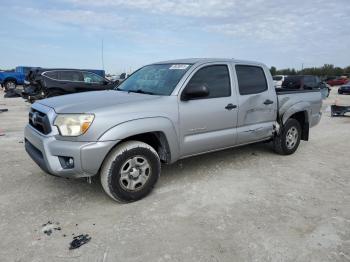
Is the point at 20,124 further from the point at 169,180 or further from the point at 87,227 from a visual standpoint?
the point at 87,227

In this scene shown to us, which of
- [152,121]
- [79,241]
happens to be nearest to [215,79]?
[152,121]

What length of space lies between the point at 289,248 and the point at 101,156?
2116mm

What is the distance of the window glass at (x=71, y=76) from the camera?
42.5ft

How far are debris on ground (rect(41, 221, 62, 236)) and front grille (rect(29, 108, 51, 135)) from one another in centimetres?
101

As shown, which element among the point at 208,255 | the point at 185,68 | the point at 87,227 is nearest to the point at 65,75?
the point at 185,68

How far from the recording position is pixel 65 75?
42.8ft

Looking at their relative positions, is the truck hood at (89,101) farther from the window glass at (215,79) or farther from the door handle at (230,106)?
the door handle at (230,106)

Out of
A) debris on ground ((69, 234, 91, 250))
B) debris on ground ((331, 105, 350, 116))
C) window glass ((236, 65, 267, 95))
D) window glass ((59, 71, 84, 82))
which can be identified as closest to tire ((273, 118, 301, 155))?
window glass ((236, 65, 267, 95))

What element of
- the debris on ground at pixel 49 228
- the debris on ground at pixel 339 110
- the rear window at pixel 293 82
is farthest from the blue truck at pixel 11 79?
the debris on ground at pixel 49 228

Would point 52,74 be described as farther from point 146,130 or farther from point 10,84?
point 10,84

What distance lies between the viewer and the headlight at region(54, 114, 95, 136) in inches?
137

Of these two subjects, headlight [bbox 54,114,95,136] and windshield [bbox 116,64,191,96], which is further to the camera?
windshield [bbox 116,64,191,96]

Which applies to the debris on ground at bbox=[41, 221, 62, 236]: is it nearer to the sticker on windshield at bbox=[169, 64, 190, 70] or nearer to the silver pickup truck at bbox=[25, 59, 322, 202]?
the silver pickup truck at bbox=[25, 59, 322, 202]

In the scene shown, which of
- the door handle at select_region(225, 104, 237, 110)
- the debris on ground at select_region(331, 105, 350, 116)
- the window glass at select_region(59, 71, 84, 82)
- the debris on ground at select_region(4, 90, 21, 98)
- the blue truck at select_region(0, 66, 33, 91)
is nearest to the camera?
the door handle at select_region(225, 104, 237, 110)
